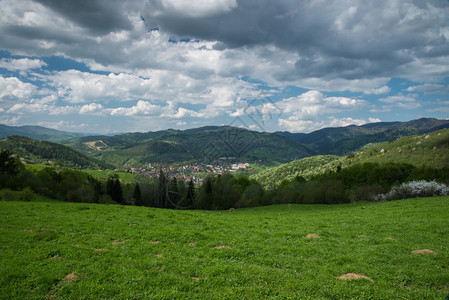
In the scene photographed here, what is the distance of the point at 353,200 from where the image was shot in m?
52.1

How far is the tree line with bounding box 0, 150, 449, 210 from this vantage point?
177ft

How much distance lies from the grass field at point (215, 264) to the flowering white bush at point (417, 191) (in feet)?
120

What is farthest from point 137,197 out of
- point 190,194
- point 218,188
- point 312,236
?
point 312,236

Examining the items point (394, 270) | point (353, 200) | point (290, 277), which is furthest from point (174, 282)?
point (353, 200)

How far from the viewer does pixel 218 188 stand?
72062 millimetres

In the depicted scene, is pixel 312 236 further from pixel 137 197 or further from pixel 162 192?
pixel 137 197

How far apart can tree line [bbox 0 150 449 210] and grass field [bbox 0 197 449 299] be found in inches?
1678

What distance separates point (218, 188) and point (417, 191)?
50.5 meters

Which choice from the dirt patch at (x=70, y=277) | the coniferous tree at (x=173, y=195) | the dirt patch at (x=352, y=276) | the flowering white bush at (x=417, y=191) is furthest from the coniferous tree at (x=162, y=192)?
the dirt patch at (x=352, y=276)

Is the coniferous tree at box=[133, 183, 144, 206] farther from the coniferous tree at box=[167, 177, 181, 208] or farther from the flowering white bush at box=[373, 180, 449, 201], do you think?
the flowering white bush at box=[373, 180, 449, 201]

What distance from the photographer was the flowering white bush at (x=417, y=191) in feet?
140

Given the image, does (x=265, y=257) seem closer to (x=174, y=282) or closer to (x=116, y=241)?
(x=174, y=282)

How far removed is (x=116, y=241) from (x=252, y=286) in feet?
32.3

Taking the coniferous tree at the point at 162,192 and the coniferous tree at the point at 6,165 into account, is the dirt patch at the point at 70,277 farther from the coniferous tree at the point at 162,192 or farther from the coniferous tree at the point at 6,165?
the coniferous tree at the point at 6,165
